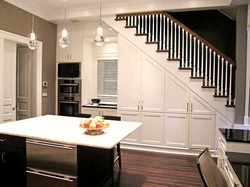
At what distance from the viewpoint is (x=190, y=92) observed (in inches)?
171

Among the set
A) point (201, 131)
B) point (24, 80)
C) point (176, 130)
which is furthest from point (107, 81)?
point (201, 131)

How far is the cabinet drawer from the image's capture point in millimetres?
2512

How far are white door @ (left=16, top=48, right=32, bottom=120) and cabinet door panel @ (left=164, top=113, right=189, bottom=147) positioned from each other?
332 cm

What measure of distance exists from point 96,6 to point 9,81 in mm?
2530

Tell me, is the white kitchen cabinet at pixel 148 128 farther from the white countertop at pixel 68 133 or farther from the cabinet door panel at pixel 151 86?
the white countertop at pixel 68 133

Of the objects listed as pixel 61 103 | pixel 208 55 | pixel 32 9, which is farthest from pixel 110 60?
pixel 208 55

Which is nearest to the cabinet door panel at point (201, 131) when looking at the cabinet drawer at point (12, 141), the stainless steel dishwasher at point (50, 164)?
the stainless steel dishwasher at point (50, 164)

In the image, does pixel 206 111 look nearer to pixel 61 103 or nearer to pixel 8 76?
pixel 61 103

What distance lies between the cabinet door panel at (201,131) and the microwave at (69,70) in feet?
10.1

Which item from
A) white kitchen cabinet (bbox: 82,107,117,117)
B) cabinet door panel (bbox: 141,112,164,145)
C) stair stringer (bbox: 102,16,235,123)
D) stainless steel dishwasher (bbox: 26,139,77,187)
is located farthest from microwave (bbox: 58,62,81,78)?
stainless steel dishwasher (bbox: 26,139,77,187)

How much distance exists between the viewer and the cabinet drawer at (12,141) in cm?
251

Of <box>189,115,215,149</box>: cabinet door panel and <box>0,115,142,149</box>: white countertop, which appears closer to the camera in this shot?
<box>0,115,142,149</box>: white countertop

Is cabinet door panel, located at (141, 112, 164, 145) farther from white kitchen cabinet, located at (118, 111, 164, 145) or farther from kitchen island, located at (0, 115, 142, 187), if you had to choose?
kitchen island, located at (0, 115, 142, 187)

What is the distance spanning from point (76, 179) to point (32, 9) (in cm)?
410
